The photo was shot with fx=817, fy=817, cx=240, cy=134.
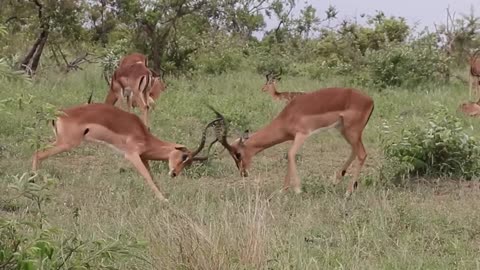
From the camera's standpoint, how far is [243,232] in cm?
382

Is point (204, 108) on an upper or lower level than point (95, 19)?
lower

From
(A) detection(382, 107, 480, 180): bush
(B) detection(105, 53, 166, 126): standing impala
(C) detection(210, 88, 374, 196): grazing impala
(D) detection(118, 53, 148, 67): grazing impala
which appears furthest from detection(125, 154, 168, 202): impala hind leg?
(D) detection(118, 53, 148, 67): grazing impala

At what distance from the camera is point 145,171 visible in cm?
665

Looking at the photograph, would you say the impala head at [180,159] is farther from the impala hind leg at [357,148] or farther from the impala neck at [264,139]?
the impala hind leg at [357,148]

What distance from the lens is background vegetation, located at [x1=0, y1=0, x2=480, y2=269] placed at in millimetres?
3666

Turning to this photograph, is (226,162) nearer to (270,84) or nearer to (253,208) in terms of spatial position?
(253,208)

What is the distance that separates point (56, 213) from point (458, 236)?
8.36 feet

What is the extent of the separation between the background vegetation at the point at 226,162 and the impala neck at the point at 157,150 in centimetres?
20

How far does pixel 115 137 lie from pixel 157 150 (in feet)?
1.23

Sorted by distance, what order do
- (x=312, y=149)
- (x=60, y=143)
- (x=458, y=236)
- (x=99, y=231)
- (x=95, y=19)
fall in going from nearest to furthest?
(x=99, y=231)
(x=458, y=236)
(x=60, y=143)
(x=312, y=149)
(x=95, y=19)

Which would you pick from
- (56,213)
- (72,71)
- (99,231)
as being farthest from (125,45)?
(99,231)

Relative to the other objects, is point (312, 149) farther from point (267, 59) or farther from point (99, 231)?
point (267, 59)

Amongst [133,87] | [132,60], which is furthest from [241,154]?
[132,60]

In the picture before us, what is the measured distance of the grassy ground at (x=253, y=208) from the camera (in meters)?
3.78
